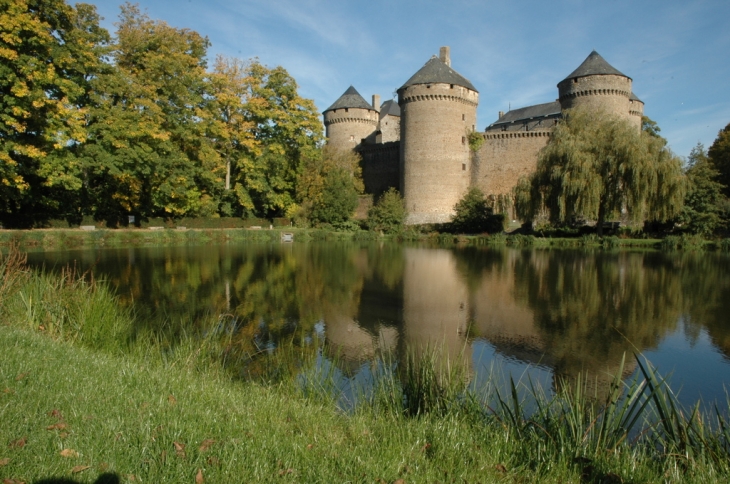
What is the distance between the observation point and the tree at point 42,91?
54.5ft

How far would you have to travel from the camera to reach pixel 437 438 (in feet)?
10.2

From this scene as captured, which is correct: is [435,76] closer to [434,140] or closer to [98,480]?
[434,140]

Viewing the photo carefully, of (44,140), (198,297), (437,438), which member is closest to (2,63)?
(44,140)

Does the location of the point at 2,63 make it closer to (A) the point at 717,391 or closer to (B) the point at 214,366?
(B) the point at 214,366

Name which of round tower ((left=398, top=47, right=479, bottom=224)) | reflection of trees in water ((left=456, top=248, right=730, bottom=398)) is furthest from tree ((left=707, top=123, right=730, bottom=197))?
reflection of trees in water ((left=456, top=248, right=730, bottom=398))

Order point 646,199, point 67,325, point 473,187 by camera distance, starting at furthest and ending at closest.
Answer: point 473,187
point 646,199
point 67,325

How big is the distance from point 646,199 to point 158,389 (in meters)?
22.6

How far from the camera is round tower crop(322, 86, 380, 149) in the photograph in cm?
3775

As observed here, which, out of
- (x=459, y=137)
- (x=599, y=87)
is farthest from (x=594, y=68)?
(x=459, y=137)

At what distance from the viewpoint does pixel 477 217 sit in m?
29.0

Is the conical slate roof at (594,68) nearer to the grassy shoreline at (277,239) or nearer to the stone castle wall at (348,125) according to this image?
the grassy shoreline at (277,239)

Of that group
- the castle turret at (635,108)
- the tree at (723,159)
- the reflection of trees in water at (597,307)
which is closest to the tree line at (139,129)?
the reflection of trees in water at (597,307)

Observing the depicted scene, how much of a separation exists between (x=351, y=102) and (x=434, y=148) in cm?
938

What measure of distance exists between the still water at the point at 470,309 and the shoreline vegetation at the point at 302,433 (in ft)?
3.04
